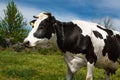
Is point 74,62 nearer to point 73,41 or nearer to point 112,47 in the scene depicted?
point 73,41

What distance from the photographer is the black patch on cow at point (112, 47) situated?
10825mm

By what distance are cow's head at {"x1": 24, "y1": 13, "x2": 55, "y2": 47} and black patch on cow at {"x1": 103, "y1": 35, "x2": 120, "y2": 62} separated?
1798 millimetres

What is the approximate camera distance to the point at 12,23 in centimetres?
7331

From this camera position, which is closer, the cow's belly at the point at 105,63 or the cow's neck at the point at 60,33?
the cow's neck at the point at 60,33

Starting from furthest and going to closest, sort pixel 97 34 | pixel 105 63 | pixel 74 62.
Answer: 1. pixel 105 63
2. pixel 97 34
3. pixel 74 62

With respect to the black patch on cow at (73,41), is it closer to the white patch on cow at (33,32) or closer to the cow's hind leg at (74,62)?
the cow's hind leg at (74,62)

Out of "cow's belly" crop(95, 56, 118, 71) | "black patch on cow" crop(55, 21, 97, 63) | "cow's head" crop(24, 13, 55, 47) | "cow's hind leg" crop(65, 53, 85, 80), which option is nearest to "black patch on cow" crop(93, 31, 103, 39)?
"black patch on cow" crop(55, 21, 97, 63)

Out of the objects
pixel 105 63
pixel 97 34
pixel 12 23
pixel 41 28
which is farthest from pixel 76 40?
pixel 12 23

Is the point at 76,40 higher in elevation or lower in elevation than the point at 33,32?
lower

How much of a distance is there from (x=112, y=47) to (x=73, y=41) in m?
1.38

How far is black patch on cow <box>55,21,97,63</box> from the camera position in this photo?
10219 mm

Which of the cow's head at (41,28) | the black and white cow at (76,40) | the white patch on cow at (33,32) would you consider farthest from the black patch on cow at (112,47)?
the white patch on cow at (33,32)

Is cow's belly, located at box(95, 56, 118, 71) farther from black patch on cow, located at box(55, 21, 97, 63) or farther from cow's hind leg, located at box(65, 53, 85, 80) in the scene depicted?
cow's hind leg, located at box(65, 53, 85, 80)

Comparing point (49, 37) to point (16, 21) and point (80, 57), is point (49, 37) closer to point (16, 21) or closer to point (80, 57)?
point (80, 57)
